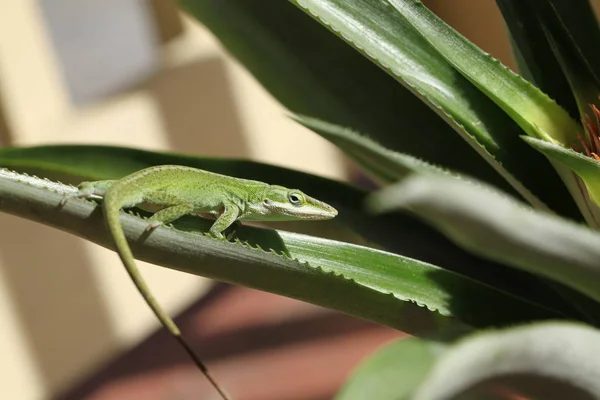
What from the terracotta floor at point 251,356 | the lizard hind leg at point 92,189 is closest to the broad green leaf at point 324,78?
the lizard hind leg at point 92,189

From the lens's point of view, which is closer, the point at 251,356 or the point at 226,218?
the point at 226,218

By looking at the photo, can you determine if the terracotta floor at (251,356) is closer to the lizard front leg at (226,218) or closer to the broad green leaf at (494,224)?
the lizard front leg at (226,218)

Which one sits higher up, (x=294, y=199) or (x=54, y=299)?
(x=294, y=199)

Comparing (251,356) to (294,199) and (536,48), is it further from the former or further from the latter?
(536,48)

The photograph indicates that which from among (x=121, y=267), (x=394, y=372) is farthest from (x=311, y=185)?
(x=121, y=267)

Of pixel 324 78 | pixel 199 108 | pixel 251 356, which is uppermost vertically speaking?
pixel 324 78

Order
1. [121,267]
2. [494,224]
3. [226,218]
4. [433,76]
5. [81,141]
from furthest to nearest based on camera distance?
[121,267], [81,141], [226,218], [433,76], [494,224]

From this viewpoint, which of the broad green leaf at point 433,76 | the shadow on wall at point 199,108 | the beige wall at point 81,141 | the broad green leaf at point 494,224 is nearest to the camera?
the broad green leaf at point 494,224
